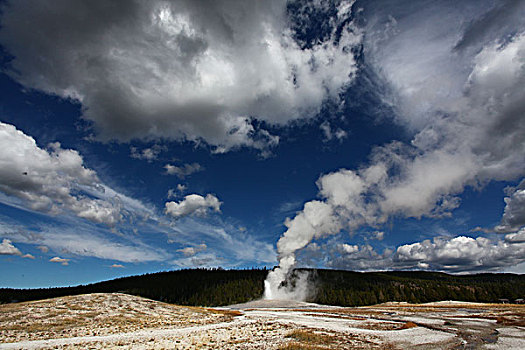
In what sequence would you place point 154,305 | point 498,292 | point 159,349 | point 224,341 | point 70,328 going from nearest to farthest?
point 159,349, point 224,341, point 70,328, point 154,305, point 498,292

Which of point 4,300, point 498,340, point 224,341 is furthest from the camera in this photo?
point 4,300

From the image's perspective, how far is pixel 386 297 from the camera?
516ft

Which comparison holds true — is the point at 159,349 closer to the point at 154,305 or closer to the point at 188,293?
the point at 154,305

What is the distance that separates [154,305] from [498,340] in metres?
69.2

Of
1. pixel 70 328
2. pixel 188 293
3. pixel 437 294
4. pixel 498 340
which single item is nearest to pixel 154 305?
pixel 70 328

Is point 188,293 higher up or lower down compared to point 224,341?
higher up

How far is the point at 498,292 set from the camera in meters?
149

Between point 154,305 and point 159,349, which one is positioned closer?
point 159,349

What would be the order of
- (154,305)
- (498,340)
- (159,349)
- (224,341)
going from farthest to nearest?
(154,305) → (498,340) → (224,341) → (159,349)

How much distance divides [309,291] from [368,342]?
5783 inches

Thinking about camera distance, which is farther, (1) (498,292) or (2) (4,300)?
(2) (4,300)

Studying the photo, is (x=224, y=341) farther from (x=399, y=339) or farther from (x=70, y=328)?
(x=70, y=328)

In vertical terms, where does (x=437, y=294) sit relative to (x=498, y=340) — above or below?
above

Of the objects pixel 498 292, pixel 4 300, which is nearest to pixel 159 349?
pixel 498 292
